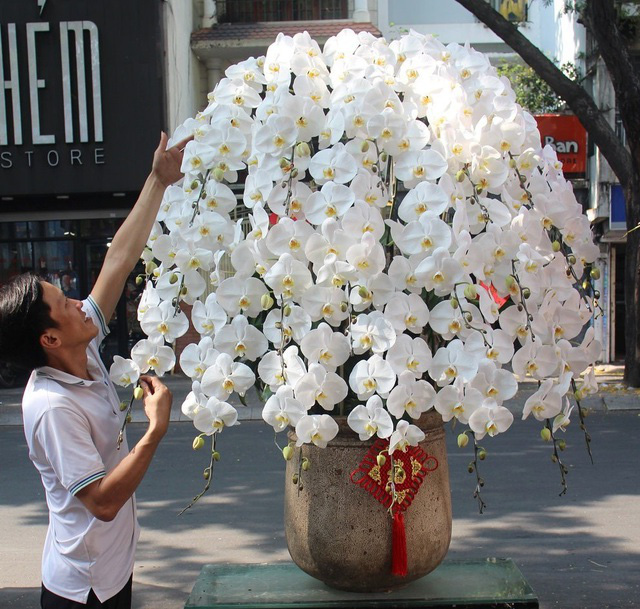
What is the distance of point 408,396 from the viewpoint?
1.92 metres

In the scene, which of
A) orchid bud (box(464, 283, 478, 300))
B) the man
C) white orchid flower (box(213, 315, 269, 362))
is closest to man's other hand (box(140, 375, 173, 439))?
the man

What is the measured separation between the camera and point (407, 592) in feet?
7.61

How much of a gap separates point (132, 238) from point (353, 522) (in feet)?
3.48

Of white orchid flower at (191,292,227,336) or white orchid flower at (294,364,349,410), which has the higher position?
white orchid flower at (191,292,227,336)

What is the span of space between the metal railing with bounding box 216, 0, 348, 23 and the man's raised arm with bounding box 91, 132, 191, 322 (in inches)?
493

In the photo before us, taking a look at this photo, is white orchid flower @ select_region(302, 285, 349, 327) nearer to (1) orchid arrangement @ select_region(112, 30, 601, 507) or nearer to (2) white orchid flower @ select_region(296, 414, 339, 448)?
(1) orchid arrangement @ select_region(112, 30, 601, 507)

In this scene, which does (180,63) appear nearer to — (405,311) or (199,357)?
(199,357)

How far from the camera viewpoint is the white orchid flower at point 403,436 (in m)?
1.93

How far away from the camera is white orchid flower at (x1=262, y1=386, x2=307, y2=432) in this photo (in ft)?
6.38

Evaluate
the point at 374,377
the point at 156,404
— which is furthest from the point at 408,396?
the point at 156,404

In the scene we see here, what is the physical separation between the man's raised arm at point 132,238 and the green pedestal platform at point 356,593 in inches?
34.7

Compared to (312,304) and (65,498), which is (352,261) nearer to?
(312,304)

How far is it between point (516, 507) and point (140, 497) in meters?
2.79

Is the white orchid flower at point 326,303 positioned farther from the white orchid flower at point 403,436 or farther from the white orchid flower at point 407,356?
the white orchid flower at point 403,436
